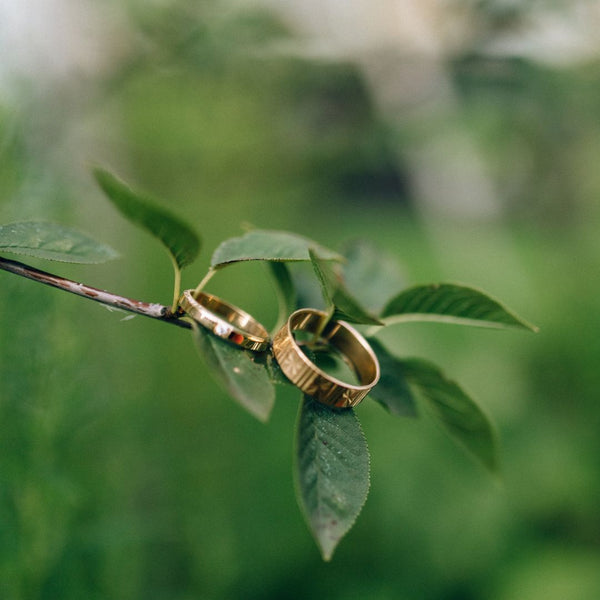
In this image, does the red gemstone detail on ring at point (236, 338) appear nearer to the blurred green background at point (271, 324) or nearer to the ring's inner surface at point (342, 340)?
the ring's inner surface at point (342, 340)

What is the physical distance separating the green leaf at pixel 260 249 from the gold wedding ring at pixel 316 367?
0.16 ft

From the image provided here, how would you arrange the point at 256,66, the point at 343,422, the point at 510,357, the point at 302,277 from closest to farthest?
the point at 343,422
the point at 302,277
the point at 256,66
the point at 510,357

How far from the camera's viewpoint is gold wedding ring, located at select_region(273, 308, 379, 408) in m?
0.30

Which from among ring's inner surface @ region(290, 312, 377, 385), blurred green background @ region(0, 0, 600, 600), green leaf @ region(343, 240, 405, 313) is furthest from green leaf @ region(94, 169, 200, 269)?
blurred green background @ region(0, 0, 600, 600)

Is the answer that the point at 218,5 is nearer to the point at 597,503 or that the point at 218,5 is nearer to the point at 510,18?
the point at 510,18

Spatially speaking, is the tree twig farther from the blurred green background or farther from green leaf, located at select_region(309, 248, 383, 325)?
the blurred green background

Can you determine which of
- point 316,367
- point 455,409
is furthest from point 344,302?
point 455,409

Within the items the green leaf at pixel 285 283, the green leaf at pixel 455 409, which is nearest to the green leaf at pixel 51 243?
the green leaf at pixel 285 283

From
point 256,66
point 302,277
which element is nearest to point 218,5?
point 256,66

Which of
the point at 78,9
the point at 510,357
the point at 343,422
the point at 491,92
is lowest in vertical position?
the point at 510,357

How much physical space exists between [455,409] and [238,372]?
19 cm

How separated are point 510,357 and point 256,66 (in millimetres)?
1398

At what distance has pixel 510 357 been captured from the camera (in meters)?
2.12

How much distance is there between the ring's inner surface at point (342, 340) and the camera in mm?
372
